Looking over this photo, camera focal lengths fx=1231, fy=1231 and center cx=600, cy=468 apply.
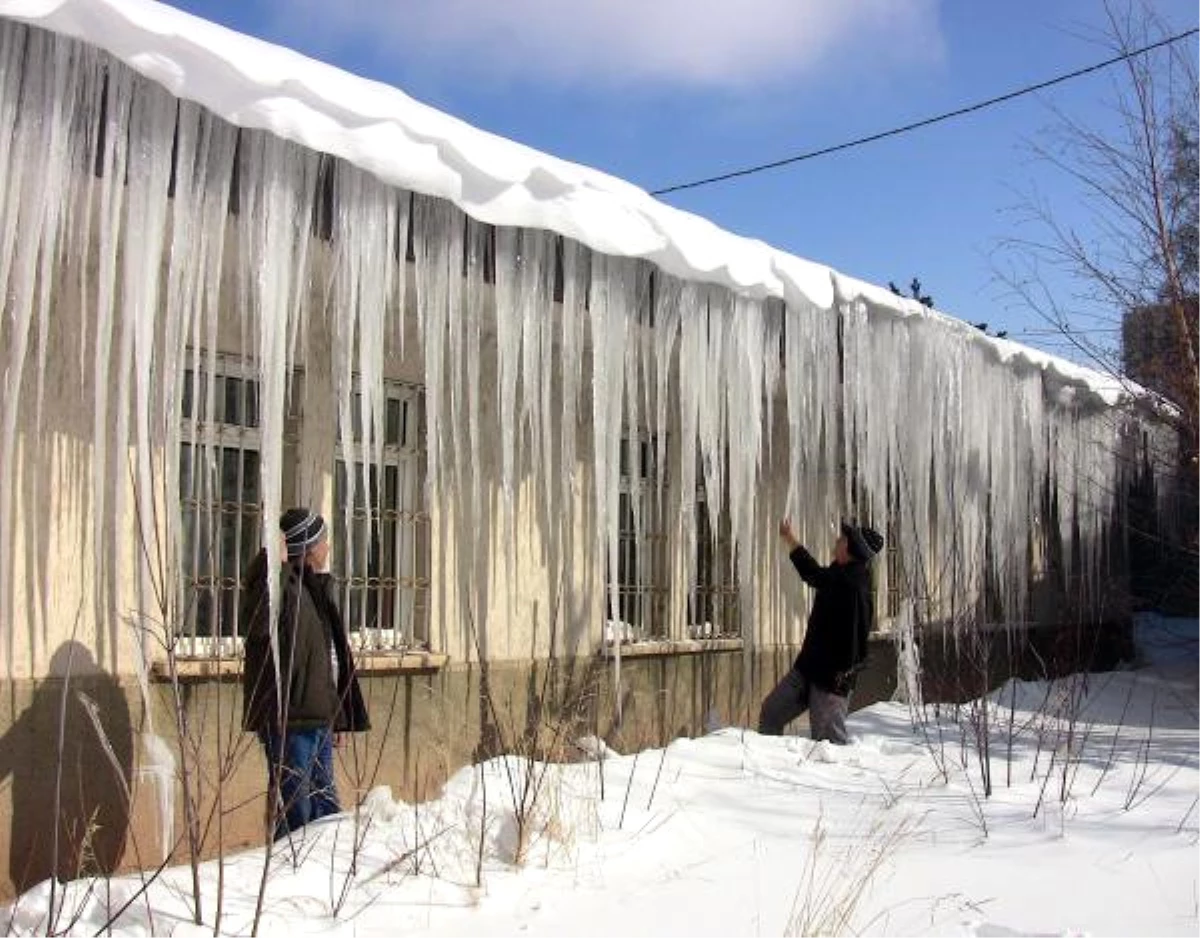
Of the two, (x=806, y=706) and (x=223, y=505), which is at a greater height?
(x=223, y=505)

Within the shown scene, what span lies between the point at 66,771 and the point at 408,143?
2568 mm

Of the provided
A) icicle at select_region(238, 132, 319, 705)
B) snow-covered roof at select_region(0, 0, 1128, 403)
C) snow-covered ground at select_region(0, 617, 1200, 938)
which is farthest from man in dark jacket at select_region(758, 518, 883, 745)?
icicle at select_region(238, 132, 319, 705)

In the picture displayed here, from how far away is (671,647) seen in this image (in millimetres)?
7297

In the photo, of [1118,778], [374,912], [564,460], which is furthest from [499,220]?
[1118,778]

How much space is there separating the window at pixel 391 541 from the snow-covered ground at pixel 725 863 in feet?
2.82

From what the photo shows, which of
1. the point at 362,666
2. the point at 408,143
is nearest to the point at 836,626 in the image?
the point at 362,666

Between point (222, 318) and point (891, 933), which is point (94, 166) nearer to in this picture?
point (222, 318)

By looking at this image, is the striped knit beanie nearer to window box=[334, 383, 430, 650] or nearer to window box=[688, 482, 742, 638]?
window box=[334, 383, 430, 650]

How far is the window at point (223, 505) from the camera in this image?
5102mm

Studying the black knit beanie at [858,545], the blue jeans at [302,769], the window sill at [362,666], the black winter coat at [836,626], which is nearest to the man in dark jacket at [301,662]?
the blue jeans at [302,769]

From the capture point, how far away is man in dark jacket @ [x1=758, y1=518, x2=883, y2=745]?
6270mm

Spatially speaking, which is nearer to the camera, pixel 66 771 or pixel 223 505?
pixel 66 771

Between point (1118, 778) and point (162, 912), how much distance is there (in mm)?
4470

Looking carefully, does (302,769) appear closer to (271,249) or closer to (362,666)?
(362,666)
